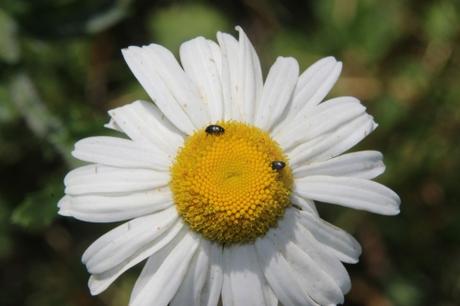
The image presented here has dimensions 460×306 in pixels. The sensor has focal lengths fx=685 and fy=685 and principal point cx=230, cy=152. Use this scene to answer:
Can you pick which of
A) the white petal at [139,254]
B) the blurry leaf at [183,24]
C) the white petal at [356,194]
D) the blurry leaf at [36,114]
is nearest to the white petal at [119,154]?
the white petal at [139,254]

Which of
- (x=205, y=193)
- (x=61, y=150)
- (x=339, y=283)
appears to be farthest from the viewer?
(x=61, y=150)

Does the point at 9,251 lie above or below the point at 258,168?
below

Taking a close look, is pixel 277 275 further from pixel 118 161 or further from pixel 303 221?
pixel 118 161

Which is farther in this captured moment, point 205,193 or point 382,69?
point 382,69

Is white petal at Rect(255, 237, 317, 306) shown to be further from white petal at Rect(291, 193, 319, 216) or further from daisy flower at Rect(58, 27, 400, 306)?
white petal at Rect(291, 193, 319, 216)

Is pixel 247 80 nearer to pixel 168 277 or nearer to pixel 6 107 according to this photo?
pixel 168 277

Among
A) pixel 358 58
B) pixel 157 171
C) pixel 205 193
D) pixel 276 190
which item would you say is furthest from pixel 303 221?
pixel 358 58

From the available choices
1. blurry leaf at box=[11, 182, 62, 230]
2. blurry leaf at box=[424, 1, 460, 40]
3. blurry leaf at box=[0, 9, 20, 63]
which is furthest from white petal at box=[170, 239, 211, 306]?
blurry leaf at box=[424, 1, 460, 40]

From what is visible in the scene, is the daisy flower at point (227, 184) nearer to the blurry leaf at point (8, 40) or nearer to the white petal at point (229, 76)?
the white petal at point (229, 76)
